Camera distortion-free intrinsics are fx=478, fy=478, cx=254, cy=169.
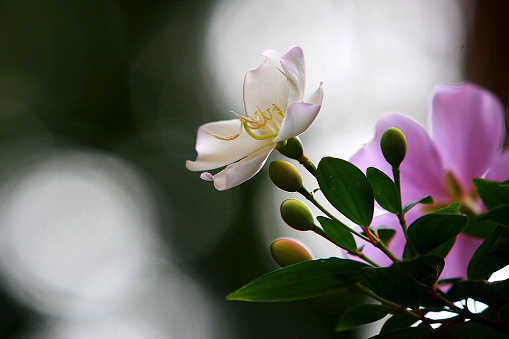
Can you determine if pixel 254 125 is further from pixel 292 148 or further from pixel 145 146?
pixel 145 146

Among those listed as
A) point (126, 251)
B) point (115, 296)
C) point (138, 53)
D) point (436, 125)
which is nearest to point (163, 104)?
point (138, 53)

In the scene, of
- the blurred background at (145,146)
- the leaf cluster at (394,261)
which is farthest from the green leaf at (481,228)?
the blurred background at (145,146)

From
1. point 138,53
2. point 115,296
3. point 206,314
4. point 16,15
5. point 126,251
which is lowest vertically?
point 206,314

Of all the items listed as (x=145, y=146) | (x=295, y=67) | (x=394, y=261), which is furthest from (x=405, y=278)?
(x=145, y=146)

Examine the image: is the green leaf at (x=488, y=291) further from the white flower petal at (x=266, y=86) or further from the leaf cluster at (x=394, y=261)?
the white flower petal at (x=266, y=86)

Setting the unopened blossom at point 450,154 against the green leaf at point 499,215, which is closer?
the green leaf at point 499,215

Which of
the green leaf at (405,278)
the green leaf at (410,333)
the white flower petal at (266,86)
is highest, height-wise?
the white flower petal at (266,86)

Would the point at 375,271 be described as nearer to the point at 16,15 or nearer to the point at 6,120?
the point at 6,120
